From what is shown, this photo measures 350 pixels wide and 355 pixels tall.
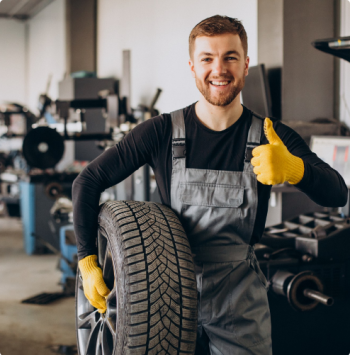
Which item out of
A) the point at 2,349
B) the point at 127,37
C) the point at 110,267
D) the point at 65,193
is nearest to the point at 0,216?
the point at 65,193

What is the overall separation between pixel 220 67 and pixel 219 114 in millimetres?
139

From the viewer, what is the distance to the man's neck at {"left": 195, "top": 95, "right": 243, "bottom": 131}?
4.38 feet

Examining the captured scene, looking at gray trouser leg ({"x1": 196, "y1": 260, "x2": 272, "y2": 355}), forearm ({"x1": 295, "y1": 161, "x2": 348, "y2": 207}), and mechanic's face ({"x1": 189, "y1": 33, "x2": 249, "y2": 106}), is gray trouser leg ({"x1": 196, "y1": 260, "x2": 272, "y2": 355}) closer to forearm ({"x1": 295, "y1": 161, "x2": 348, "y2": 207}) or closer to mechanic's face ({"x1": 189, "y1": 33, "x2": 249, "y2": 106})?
forearm ({"x1": 295, "y1": 161, "x2": 348, "y2": 207})

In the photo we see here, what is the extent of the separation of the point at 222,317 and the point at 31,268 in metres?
3.40

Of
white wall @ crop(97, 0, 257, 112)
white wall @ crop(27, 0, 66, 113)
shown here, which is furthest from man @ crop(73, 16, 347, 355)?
white wall @ crop(27, 0, 66, 113)

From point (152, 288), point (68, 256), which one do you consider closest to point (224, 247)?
point (152, 288)

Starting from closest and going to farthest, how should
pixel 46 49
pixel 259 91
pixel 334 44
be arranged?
pixel 334 44, pixel 259 91, pixel 46 49

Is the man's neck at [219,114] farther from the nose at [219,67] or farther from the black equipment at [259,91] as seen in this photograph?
the black equipment at [259,91]

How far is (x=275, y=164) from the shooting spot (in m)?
1.14

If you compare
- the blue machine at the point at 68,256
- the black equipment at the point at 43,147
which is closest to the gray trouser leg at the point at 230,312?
the blue machine at the point at 68,256

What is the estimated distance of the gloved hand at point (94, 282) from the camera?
1.33 m

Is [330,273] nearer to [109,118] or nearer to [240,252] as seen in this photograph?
[240,252]

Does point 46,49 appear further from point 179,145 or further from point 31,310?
point 179,145

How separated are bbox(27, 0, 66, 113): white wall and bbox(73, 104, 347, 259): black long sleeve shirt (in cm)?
640
